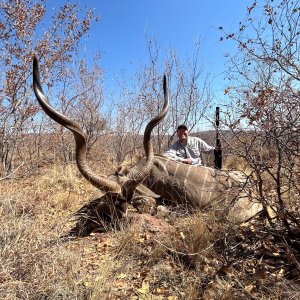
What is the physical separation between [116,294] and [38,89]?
178 centimetres

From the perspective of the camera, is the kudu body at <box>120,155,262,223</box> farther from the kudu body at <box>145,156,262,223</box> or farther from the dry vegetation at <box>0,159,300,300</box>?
the dry vegetation at <box>0,159,300,300</box>

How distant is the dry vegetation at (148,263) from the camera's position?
222cm

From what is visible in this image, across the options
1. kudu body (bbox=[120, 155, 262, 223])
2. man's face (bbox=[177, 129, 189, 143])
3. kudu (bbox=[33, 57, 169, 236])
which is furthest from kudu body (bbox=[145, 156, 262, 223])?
man's face (bbox=[177, 129, 189, 143])

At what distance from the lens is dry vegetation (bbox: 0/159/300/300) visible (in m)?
2.22

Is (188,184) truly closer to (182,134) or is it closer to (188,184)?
(188,184)

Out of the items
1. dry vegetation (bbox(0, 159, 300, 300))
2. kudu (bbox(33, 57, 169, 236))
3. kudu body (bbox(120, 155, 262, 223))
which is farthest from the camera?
kudu body (bbox(120, 155, 262, 223))

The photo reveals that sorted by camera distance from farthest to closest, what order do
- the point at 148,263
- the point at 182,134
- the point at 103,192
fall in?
1. the point at 182,134
2. the point at 103,192
3. the point at 148,263

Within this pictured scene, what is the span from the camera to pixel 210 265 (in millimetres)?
2633

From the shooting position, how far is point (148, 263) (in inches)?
111

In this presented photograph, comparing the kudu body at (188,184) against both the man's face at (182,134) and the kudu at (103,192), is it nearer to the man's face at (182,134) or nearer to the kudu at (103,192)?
the kudu at (103,192)

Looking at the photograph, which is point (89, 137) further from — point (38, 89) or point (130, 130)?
point (38, 89)

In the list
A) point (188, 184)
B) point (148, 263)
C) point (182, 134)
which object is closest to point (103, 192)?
point (148, 263)

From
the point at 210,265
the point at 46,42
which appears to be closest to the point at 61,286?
the point at 210,265

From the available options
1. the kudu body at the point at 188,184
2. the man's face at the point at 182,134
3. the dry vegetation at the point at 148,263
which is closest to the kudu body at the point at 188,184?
the kudu body at the point at 188,184
